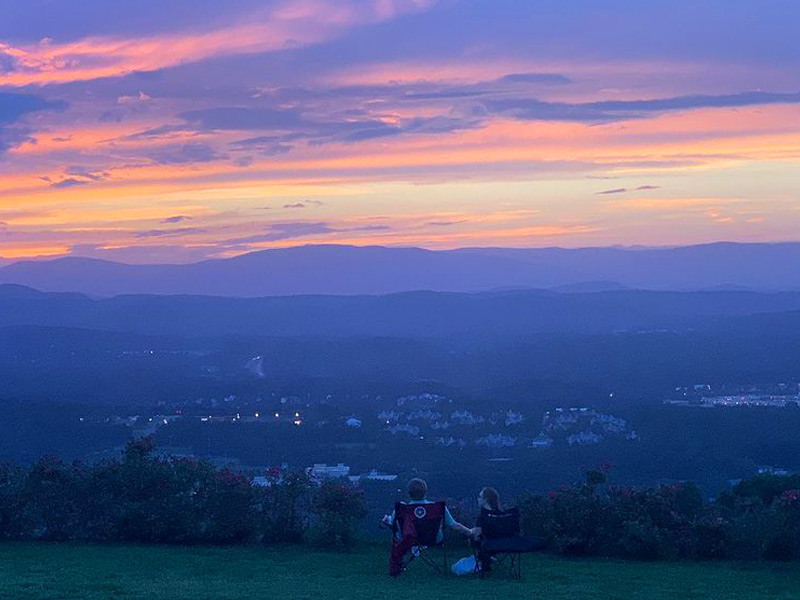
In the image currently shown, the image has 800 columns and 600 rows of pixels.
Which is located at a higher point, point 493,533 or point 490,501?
point 490,501

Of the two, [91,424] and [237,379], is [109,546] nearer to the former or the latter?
[91,424]

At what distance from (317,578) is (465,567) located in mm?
1377

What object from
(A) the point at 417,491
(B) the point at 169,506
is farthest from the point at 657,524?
(B) the point at 169,506

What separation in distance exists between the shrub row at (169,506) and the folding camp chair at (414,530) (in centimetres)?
181

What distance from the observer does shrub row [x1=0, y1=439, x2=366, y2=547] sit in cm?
1222

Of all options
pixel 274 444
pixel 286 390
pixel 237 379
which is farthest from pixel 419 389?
pixel 274 444

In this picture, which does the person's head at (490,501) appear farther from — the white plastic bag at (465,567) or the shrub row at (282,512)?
the shrub row at (282,512)

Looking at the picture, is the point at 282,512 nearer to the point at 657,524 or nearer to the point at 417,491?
the point at 417,491

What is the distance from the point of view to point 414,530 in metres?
10.2

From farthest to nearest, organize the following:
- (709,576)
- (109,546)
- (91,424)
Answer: (91,424)
(109,546)
(709,576)

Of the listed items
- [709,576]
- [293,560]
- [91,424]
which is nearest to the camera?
[709,576]

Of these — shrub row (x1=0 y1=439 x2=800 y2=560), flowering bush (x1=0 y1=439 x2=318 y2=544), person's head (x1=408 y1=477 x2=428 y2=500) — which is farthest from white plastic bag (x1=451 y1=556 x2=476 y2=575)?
flowering bush (x1=0 y1=439 x2=318 y2=544)

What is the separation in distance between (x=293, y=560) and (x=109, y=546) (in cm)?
222

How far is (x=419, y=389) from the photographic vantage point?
45.2 m
